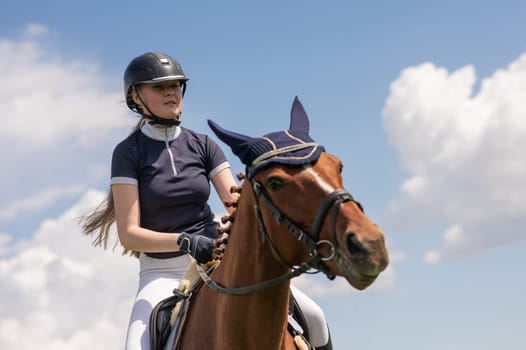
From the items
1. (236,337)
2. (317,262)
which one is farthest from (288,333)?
(317,262)

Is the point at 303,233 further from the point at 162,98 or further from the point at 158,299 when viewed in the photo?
the point at 162,98

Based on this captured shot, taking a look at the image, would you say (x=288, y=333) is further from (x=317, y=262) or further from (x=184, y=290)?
(x=317, y=262)

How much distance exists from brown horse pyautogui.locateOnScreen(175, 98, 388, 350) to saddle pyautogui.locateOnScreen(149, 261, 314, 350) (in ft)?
1.36

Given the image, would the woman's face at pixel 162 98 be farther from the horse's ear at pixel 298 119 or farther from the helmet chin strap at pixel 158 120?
the horse's ear at pixel 298 119

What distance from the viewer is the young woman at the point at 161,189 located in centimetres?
730

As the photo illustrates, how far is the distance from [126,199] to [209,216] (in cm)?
101

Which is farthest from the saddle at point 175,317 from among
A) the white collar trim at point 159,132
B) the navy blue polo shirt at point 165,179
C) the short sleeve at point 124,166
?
the white collar trim at point 159,132

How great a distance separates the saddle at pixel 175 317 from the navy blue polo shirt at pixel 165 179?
73 centimetres

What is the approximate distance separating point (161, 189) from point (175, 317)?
1471 mm

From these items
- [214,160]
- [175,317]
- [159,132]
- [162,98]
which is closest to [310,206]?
[175,317]

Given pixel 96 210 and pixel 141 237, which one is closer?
pixel 141 237

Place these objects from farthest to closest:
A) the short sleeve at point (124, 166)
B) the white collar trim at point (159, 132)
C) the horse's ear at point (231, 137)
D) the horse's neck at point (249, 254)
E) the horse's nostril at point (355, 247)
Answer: the white collar trim at point (159, 132)
the short sleeve at point (124, 166)
the horse's ear at point (231, 137)
the horse's neck at point (249, 254)
the horse's nostril at point (355, 247)

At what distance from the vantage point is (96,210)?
9.03 metres

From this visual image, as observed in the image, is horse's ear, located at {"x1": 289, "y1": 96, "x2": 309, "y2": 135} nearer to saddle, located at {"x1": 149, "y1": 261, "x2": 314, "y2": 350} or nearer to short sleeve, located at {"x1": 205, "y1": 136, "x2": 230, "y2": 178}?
saddle, located at {"x1": 149, "y1": 261, "x2": 314, "y2": 350}
